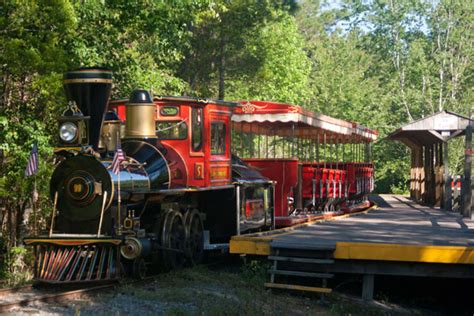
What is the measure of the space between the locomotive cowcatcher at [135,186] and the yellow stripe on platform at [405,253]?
9.03 ft

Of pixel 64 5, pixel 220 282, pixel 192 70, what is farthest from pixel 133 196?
pixel 192 70

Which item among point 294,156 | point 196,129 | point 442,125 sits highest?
point 442,125

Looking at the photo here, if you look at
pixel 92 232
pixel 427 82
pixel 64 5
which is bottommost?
pixel 92 232

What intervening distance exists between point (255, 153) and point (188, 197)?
4901 mm

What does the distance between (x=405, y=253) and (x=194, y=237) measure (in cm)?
384

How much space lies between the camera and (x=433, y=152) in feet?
78.3

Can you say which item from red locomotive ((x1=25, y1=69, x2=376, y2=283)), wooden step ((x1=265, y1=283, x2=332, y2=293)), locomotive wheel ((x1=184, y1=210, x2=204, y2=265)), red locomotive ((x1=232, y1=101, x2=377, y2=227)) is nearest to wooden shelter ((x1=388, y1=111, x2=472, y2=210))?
red locomotive ((x1=232, y1=101, x2=377, y2=227))

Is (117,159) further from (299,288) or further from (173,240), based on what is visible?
(299,288)

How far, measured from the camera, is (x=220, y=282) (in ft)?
36.4

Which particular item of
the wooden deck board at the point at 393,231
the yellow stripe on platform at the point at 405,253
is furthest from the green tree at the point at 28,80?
the yellow stripe on platform at the point at 405,253

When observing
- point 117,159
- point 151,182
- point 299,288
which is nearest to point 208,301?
point 299,288

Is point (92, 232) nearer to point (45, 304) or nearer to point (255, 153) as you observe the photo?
point (45, 304)

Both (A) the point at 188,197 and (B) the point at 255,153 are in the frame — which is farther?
(B) the point at 255,153

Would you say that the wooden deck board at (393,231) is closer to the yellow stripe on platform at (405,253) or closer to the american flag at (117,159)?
the yellow stripe on platform at (405,253)
